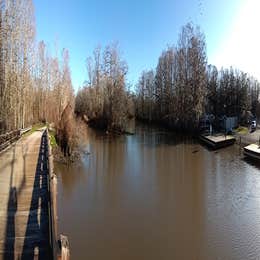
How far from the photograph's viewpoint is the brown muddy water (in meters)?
7.09

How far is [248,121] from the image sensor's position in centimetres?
4400

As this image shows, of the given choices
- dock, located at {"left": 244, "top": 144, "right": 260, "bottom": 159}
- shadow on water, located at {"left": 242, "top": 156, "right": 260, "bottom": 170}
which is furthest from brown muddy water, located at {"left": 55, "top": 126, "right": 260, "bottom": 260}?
dock, located at {"left": 244, "top": 144, "right": 260, "bottom": 159}

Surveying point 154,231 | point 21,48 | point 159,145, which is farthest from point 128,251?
point 21,48

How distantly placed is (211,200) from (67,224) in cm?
539

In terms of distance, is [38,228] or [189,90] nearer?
[38,228]

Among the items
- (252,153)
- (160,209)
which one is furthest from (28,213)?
(252,153)

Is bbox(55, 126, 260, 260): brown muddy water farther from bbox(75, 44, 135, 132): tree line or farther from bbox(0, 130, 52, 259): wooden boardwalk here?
bbox(75, 44, 135, 132): tree line

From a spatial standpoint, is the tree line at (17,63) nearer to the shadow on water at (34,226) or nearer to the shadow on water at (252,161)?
the shadow on water at (34,226)

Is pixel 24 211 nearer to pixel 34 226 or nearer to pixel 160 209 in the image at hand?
pixel 34 226

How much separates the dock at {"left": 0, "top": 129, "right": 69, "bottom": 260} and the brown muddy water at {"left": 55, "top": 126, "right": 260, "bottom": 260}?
106 cm

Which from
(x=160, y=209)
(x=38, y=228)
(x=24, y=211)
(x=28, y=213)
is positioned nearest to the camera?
(x=38, y=228)

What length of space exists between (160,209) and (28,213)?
443 cm

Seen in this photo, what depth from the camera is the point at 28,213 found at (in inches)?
273

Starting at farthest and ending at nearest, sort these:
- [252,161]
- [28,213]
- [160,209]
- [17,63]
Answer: [17,63]
[252,161]
[160,209]
[28,213]
